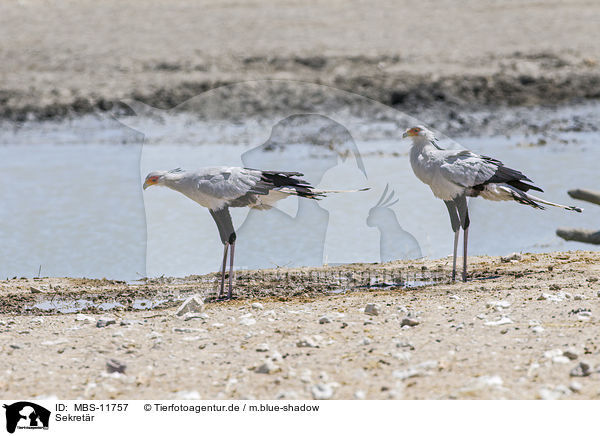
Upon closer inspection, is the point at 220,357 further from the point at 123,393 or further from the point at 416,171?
the point at 416,171

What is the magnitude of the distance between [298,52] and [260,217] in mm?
18413

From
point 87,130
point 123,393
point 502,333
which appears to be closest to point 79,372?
point 123,393

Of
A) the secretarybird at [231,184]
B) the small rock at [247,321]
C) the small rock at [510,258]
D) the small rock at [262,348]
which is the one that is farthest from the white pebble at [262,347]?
the small rock at [510,258]

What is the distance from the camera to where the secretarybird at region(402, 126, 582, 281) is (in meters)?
9.01

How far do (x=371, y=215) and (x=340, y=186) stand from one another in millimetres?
760

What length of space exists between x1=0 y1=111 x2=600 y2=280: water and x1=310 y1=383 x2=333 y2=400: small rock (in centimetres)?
360

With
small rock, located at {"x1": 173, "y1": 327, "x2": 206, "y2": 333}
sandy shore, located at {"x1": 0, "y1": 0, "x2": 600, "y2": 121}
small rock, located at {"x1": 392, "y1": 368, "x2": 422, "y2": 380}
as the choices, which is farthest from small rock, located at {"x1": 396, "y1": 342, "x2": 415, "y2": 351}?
sandy shore, located at {"x1": 0, "y1": 0, "x2": 600, "y2": 121}

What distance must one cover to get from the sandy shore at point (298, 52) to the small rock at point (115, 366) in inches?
717

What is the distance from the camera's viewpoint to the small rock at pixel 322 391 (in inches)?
209

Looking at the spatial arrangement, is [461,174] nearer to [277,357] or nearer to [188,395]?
[277,357]

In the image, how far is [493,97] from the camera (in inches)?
985

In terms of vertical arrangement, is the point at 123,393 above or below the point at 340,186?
below

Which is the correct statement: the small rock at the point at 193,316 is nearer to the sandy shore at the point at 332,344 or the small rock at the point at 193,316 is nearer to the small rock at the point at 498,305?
the sandy shore at the point at 332,344
